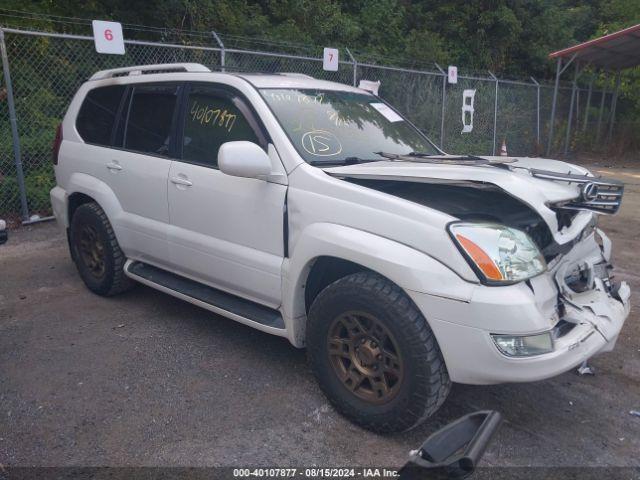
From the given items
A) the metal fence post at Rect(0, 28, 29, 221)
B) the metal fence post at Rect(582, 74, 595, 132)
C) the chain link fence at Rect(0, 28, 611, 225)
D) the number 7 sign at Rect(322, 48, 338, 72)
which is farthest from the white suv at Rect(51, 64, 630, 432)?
the metal fence post at Rect(582, 74, 595, 132)

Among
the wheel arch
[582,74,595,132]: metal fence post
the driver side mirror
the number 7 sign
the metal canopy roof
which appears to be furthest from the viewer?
[582,74,595,132]: metal fence post

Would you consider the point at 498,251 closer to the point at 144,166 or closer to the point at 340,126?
the point at 340,126

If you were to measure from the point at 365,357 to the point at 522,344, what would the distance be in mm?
808

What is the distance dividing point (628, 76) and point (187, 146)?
18.8 meters

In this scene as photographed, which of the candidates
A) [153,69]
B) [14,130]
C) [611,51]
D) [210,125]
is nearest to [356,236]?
[210,125]

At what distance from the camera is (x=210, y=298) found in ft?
13.5

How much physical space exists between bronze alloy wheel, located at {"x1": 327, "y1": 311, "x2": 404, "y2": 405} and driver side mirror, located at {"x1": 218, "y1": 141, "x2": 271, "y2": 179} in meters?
1.00

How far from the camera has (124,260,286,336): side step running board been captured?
373cm

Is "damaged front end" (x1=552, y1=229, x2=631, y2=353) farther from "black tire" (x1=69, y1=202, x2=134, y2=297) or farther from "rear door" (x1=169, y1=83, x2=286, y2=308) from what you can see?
"black tire" (x1=69, y1=202, x2=134, y2=297)

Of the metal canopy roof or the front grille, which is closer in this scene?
the front grille

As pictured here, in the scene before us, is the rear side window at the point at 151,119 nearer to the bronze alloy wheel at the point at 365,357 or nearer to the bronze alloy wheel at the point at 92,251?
the bronze alloy wheel at the point at 92,251

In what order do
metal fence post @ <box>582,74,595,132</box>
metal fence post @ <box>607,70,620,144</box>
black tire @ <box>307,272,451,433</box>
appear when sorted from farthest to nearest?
1. metal fence post @ <box>582,74,595,132</box>
2. metal fence post @ <box>607,70,620,144</box>
3. black tire @ <box>307,272,451,433</box>

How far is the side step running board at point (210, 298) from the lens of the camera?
12.2ft

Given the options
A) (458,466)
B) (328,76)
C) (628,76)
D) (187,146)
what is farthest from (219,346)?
(628,76)
